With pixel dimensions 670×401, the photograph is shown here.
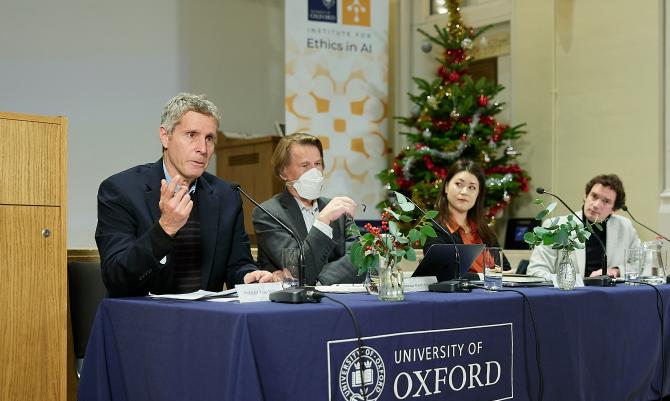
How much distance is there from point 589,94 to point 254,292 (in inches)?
187

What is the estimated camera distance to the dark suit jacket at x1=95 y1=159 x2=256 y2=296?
2.32 meters

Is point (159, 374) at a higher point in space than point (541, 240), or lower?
lower

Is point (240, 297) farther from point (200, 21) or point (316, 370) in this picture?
point (200, 21)

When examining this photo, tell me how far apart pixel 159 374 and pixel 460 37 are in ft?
16.0

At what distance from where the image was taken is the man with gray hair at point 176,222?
2.32 m

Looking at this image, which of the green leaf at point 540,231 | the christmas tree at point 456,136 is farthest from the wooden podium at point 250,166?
the green leaf at point 540,231

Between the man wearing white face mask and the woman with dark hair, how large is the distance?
1.78 feet

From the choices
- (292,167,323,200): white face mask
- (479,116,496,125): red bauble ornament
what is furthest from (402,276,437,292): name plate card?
(479,116,496,125): red bauble ornament

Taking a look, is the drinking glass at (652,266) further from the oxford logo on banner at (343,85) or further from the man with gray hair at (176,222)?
the oxford logo on banner at (343,85)

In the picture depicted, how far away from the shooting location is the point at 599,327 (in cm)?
274

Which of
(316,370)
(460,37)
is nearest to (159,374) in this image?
(316,370)

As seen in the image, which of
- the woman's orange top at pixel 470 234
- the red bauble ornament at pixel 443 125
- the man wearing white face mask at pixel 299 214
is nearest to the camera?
the man wearing white face mask at pixel 299 214

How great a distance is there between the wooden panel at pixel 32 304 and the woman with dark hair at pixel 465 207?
1.66 metres

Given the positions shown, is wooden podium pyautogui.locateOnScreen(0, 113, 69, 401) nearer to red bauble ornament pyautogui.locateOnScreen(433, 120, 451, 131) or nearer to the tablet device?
the tablet device
